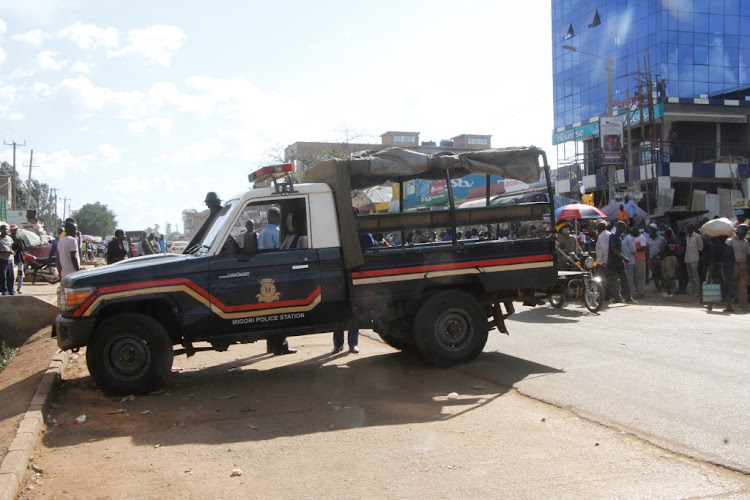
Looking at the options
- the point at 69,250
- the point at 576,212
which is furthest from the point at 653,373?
the point at 576,212

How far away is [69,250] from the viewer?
11.0 metres

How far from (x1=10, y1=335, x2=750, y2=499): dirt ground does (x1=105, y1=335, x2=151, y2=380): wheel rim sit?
34cm

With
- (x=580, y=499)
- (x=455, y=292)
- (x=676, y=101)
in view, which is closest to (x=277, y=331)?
(x=455, y=292)

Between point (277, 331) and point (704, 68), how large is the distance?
43061 millimetres

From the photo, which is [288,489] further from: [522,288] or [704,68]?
[704,68]

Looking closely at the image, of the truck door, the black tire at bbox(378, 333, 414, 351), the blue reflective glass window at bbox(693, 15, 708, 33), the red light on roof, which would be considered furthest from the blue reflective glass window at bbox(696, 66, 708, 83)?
the truck door

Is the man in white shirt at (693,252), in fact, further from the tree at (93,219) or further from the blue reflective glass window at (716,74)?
the tree at (93,219)

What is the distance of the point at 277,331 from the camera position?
7039mm

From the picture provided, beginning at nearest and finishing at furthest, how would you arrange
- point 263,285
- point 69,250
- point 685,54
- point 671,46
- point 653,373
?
point 263,285
point 653,373
point 69,250
point 671,46
point 685,54

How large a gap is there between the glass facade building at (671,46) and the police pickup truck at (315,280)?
34.5m

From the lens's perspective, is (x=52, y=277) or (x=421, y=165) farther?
(x=52, y=277)

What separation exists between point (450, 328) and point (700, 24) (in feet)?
141

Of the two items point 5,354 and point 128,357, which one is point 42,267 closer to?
point 5,354

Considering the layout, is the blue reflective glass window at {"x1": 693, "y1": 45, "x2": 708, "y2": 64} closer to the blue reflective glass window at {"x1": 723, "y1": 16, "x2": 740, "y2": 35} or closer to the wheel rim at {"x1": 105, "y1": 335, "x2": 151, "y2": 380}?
the blue reflective glass window at {"x1": 723, "y1": 16, "x2": 740, "y2": 35}
